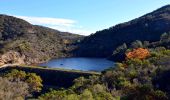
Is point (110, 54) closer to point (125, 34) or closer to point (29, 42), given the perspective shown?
point (125, 34)

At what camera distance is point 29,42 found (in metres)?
160

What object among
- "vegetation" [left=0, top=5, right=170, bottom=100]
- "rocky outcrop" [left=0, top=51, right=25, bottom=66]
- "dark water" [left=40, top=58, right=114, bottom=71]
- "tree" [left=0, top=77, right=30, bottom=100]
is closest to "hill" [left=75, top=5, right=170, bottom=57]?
"vegetation" [left=0, top=5, right=170, bottom=100]

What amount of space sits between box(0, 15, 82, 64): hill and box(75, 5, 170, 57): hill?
33.8 feet

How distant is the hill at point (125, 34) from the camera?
146 m

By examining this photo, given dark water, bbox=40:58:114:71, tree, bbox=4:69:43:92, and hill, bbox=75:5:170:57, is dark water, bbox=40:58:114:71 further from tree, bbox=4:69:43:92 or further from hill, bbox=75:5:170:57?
tree, bbox=4:69:43:92

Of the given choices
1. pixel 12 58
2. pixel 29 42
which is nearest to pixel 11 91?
pixel 12 58

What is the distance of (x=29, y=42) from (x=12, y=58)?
29.7 meters

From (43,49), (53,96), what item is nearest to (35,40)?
(43,49)

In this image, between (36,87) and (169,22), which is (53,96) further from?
(169,22)

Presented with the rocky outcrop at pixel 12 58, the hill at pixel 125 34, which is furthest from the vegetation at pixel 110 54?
the rocky outcrop at pixel 12 58

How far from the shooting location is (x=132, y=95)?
1499 inches

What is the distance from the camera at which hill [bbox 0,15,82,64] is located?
144000 mm

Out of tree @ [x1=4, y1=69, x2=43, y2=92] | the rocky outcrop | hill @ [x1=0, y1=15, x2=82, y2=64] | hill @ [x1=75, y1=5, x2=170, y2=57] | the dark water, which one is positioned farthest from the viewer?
hill @ [x1=75, y1=5, x2=170, y2=57]

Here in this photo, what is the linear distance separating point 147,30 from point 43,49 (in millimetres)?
43481
